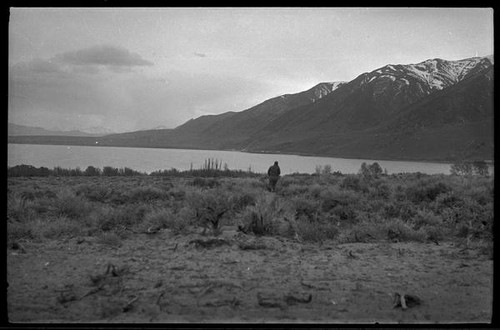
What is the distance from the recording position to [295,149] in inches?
5561

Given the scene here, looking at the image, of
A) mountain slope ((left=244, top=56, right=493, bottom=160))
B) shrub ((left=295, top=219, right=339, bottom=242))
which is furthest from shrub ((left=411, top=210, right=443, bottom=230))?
mountain slope ((left=244, top=56, right=493, bottom=160))

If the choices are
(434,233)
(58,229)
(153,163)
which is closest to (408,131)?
(153,163)

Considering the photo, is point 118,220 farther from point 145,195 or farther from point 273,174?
point 273,174

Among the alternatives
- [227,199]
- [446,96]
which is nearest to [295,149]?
[446,96]

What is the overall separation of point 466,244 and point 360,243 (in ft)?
6.30

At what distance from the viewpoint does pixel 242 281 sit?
5.27 meters

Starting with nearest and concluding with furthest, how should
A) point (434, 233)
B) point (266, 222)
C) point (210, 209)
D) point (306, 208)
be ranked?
1. point (434, 233)
2. point (266, 222)
3. point (210, 209)
4. point (306, 208)

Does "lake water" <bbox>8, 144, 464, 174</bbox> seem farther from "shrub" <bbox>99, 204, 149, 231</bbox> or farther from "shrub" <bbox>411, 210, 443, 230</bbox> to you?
"shrub" <bbox>411, 210, 443, 230</bbox>

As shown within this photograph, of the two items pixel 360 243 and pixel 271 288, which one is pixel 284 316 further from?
pixel 360 243

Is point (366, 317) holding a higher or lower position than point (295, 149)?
lower

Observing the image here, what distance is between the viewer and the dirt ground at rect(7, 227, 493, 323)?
4.34 m

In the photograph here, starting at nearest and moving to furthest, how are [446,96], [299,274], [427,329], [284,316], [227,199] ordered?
[427,329] < [284,316] < [299,274] < [227,199] < [446,96]

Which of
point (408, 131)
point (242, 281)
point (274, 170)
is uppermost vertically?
point (408, 131)

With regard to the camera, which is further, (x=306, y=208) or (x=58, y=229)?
(x=306, y=208)
